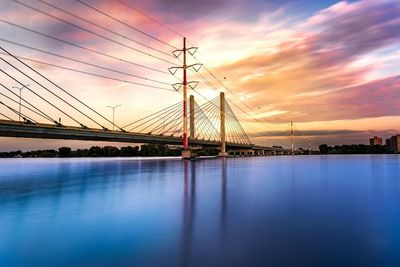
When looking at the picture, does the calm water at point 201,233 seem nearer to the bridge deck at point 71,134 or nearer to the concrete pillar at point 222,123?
the bridge deck at point 71,134

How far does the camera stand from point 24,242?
23.8 feet

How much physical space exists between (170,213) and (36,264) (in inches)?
215

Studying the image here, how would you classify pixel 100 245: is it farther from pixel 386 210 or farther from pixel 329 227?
pixel 386 210

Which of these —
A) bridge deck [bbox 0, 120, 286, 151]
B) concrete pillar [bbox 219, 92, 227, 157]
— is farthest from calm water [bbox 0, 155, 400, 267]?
concrete pillar [bbox 219, 92, 227, 157]

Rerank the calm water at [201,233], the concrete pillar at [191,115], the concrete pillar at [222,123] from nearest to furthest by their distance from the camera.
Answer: the calm water at [201,233] < the concrete pillar at [191,115] < the concrete pillar at [222,123]

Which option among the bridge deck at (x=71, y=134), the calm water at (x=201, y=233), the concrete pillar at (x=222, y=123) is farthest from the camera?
the concrete pillar at (x=222, y=123)

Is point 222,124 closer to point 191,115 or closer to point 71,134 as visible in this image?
point 191,115

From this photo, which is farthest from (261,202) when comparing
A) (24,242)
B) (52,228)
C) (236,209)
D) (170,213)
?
(24,242)

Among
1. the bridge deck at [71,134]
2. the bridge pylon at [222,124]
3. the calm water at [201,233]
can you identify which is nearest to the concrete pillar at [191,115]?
the bridge pylon at [222,124]

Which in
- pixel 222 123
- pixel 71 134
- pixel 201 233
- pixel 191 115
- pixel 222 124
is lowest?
pixel 201 233

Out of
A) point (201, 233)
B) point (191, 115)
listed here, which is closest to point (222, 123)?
point (191, 115)

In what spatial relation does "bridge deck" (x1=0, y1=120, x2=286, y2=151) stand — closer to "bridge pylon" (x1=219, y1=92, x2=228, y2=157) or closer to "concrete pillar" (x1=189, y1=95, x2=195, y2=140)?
"concrete pillar" (x1=189, y1=95, x2=195, y2=140)

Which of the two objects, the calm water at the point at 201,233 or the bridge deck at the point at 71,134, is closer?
the calm water at the point at 201,233

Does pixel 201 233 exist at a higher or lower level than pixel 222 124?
lower
